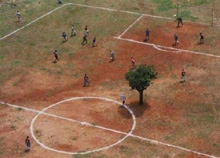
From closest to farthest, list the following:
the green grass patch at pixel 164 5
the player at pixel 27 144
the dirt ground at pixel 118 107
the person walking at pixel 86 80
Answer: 1. the player at pixel 27 144
2. the dirt ground at pixel 118 107
3. the person walking at pixel 86 80
4. the green grass patch at pixel 164 5

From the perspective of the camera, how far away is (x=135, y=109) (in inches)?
2344

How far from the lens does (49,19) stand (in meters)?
87.8

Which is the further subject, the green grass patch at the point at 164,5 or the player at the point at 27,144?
the green grass patch at the point at 164,5

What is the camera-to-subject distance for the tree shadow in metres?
58.5

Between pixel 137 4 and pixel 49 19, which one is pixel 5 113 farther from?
pixel 137 4

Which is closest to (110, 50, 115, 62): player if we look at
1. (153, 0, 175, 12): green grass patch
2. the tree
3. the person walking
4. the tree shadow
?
the person walking

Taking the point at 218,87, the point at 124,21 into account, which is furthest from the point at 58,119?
the point at 124,21

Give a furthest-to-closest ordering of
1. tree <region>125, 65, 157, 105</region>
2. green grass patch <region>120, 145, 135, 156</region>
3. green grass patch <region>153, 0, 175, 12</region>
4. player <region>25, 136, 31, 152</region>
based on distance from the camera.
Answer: green grass patch <region>153, 0, 175, 12</region>, tree <region>125, 65, 157, 105</region>, player <region>25, 136, 31, 152</region>, green grass patch <region>120, 145, 135, 156</region>

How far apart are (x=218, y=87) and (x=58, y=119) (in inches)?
882

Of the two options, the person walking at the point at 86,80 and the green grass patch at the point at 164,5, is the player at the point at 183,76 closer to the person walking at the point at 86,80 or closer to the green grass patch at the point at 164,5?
the person walking at the point at 86,80

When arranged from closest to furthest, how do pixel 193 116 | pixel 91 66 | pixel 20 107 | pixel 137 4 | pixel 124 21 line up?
pixel 193 116 < pixel 20 107 < pixel 91 66 < pixel 124 21 < pixel 137 4

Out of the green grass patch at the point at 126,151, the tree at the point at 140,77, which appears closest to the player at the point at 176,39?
the tree at the point at 140,77

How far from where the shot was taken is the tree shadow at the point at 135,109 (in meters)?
58.5

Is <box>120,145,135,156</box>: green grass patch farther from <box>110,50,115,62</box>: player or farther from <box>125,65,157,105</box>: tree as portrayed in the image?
<box>110,50,115,62</box>: player
